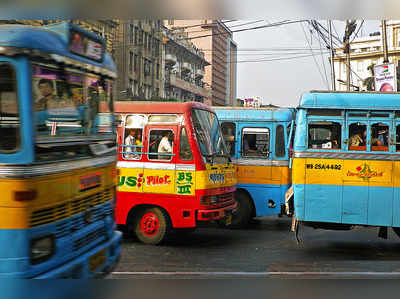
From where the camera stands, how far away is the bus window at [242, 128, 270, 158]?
10.9 m

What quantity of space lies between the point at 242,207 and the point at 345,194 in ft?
10.5

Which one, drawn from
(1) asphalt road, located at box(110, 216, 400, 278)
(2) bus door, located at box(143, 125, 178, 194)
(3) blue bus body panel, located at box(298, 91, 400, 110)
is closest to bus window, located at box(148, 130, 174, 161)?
(2) bus door, located at box(143, 125, 178, 194)

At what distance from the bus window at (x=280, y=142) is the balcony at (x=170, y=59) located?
433 cm

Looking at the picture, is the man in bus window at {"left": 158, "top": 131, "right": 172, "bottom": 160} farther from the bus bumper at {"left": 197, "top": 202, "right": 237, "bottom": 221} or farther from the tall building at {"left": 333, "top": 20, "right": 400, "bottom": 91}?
the tall building at {"left": 333, "top": 20, "right": 400, "bottom": 91}

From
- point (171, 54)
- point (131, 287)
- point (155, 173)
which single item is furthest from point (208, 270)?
point (171, 54)

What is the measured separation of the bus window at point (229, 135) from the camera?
1103cm

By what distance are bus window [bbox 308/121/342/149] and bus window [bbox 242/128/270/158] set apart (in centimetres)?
281

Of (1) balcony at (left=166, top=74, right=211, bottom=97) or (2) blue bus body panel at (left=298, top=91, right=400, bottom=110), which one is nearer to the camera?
(2) blue bus body panel at (left=298, top=91, right=400, bottom=110)

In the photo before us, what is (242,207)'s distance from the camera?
35.1 feet

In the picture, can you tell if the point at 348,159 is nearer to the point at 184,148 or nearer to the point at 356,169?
the point at 356,169

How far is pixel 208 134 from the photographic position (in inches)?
340

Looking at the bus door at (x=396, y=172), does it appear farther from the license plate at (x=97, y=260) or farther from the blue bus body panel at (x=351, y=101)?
the license plate at (x=97, y=260)

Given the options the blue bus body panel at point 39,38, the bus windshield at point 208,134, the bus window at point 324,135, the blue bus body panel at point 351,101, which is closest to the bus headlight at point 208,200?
the bus windshield at point 208,134
